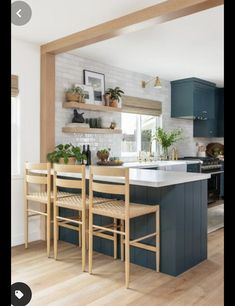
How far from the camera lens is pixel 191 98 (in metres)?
5.80

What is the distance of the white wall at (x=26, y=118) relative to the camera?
354 cm

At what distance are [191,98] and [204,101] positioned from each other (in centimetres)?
47

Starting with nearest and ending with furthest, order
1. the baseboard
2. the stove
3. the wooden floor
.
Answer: the wooden floor
the baseboard
the stove

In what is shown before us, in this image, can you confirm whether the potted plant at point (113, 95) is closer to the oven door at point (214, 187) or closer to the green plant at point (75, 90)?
the green plant at point (75, 90)

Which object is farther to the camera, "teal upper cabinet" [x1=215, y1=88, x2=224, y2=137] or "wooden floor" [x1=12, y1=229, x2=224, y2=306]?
"teal upper cabinet" [x1=215, y1=88, x2=224, y2=137]

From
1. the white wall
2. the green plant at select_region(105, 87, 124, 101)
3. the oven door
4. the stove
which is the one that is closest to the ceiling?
the white wall

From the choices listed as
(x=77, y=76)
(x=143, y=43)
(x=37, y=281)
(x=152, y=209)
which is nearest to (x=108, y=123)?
(x=77, y=76)

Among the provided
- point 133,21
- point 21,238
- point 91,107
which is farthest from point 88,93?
point 21,238

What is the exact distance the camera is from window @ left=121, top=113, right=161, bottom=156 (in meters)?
5.27

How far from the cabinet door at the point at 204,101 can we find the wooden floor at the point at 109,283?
11.0ft

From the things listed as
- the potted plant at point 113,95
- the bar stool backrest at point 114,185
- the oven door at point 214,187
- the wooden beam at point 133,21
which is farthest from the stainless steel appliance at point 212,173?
the bar stool backrest at point 114,185

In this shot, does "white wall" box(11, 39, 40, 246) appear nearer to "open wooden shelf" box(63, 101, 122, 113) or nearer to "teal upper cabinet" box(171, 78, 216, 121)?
"open wooden shelf" box(63, 101, 122, 113)

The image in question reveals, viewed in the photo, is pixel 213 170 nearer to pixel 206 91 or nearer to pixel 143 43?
pixel 206 91

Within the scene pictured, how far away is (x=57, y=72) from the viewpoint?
13.3 ft
